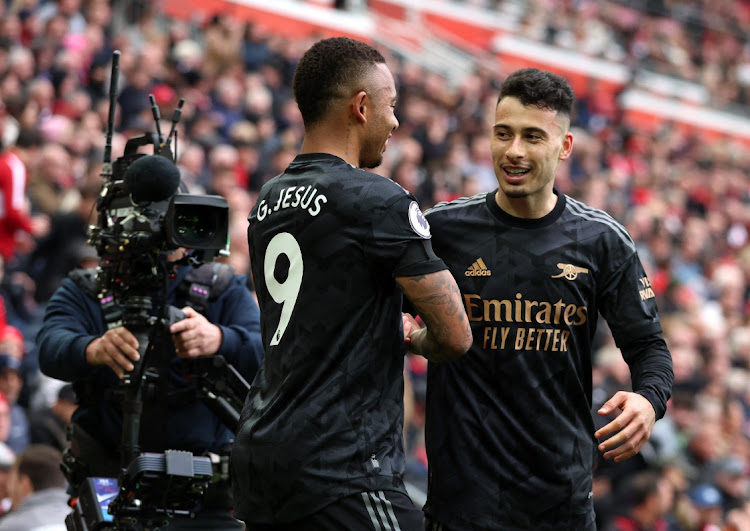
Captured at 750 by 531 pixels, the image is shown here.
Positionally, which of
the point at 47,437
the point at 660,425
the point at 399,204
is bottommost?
the point at 660,425

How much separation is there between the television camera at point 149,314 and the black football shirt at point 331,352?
78 centimetres

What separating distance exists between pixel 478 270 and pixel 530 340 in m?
0.31

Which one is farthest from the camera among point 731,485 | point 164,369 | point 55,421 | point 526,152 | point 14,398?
point 731,485

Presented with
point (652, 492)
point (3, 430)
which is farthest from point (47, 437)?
point (652, 492)

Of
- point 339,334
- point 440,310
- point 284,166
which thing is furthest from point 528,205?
point 284,166

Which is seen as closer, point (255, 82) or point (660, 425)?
point (660, 425)

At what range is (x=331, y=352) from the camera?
3205 millimetres

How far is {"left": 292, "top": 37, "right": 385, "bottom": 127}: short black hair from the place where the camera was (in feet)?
11.1

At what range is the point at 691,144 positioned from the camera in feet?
70.7

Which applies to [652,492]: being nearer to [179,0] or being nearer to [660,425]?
[660,425]

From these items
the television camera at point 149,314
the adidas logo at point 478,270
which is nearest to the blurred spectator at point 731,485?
the adidas logo at point 478,270

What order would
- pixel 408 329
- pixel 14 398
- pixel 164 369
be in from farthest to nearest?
pixel 14 398
pixel 164 369
pixel 408 329

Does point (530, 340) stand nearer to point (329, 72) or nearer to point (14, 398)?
point (329, 72)

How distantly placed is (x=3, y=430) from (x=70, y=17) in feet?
19.9
